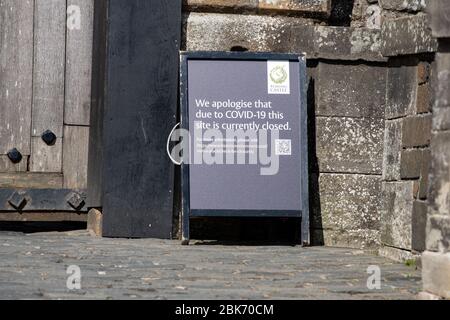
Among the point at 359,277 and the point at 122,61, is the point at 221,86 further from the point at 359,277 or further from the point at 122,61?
the point at 359,277

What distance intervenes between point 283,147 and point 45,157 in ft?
5.53

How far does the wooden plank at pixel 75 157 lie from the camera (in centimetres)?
838

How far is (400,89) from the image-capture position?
722 cm

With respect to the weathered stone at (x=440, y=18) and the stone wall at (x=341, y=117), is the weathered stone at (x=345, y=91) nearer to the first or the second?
the stone wall at (x=341, y=117)

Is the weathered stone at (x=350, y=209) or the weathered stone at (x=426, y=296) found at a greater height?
the weathered stone at (x=350, y=209)

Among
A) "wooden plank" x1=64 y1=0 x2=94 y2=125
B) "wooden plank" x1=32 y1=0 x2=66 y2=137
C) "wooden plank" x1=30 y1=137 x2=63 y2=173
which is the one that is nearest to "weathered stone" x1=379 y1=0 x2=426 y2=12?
"wooden plank" x1=64 y1=0 x2=94 y2=125

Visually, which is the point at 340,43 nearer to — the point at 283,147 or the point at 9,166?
the point at 283,147

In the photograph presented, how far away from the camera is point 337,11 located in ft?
28.0

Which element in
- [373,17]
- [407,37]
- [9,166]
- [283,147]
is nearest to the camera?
[407,37]

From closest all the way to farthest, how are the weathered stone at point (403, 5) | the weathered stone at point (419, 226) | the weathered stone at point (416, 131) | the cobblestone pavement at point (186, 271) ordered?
1. the cobblestone pavement at point (186, 271)
2. the weathered stone at point (419, 226)
3. the weathered stone at point (416, 131)
4. the weathered stone at point (403, 5)

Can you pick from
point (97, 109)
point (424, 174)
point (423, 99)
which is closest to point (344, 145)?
point (423, 99)

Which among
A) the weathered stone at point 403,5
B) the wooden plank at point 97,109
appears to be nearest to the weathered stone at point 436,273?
the weathered stone at point 403,5

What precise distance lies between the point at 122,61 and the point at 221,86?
0.71m

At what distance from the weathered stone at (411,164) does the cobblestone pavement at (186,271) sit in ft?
1.74
